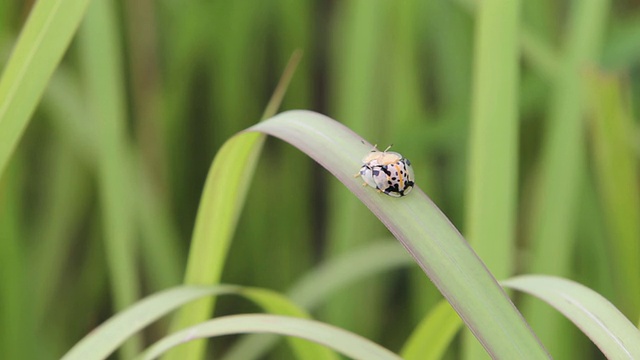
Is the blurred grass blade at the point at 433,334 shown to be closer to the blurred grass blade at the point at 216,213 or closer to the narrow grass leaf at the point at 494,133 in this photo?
the narrow grass leaf at the point at 494,133

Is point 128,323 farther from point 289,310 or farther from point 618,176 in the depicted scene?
point 618,176

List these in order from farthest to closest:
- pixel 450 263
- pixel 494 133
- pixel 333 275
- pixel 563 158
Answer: pixel 333 275 < pixel 563 158 < pixel 494 133 < pixel 450 263

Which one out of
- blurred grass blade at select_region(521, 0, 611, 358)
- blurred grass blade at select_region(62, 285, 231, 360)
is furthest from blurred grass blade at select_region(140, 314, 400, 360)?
blurred grass blade at select_region(521, 0, 611, 358)

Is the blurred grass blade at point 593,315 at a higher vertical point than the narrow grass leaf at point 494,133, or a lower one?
lower

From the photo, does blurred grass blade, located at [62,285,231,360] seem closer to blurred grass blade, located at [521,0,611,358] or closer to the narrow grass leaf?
the narrow grass leaf

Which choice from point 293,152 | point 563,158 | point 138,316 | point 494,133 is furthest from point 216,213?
point 293,152

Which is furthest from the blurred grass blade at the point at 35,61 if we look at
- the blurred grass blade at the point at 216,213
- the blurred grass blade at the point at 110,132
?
the blurred grass blade at the point at 110,132
